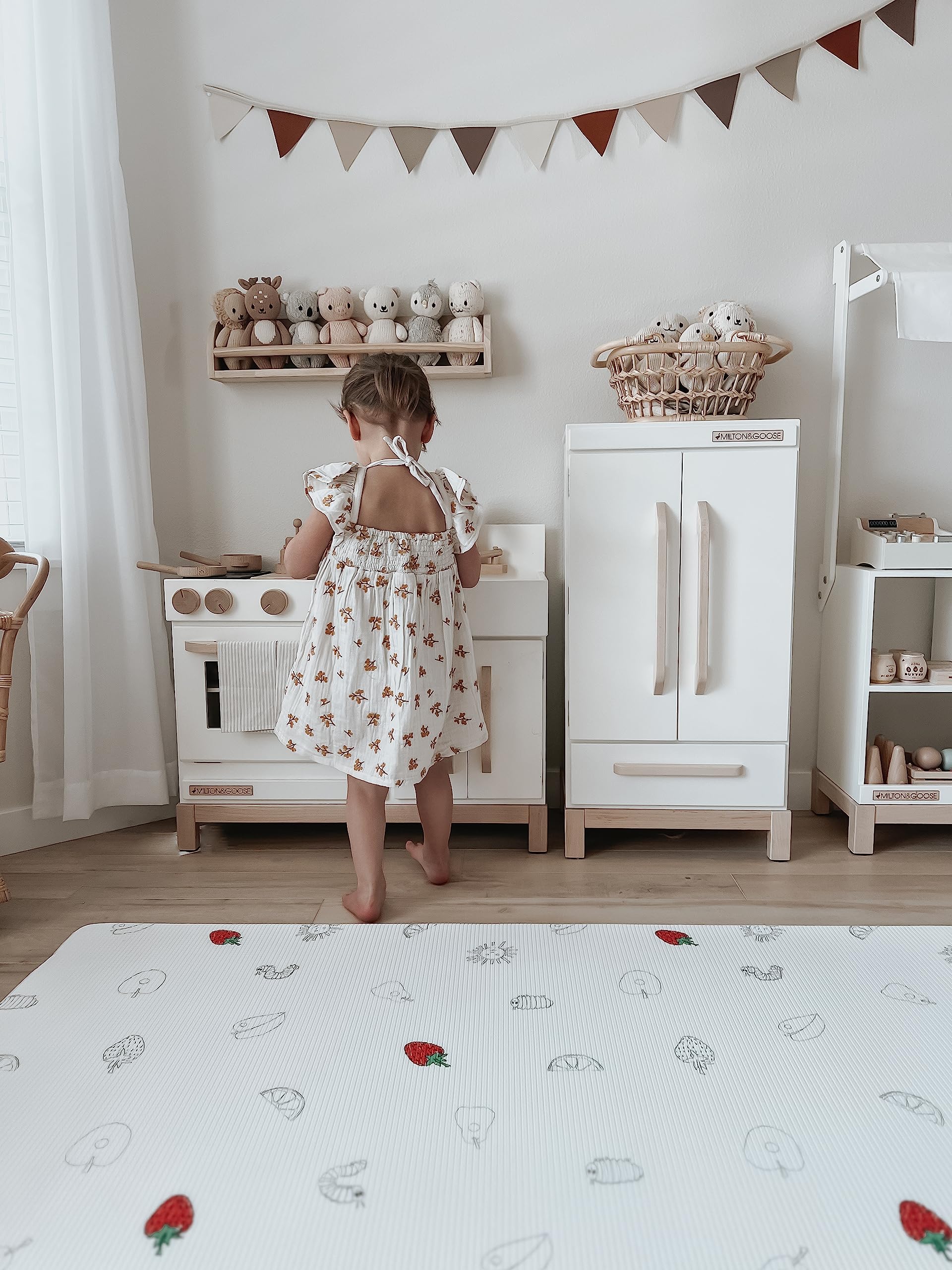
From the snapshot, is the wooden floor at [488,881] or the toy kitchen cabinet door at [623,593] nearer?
the wooden floor at [488,881]

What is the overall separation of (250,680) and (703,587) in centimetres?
110

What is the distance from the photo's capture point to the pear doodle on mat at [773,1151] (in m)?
1.03

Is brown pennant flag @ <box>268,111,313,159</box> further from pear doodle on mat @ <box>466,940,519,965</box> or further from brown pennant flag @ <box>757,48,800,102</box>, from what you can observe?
pear doodle on mat @ <box>466,940,519,965</box>

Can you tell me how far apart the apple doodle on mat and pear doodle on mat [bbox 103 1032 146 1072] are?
307 millimetres

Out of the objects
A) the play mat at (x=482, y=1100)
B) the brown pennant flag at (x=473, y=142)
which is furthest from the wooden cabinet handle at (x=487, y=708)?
the brown pennant flag at (x=473, y=142)

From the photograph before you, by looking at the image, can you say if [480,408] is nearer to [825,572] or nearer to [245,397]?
[245,397]

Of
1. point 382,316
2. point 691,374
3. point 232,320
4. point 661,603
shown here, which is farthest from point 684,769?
point 232,320

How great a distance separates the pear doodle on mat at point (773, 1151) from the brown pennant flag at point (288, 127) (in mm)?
2448

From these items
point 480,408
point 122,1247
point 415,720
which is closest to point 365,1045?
point 122,1247

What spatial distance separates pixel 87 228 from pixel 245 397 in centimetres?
54

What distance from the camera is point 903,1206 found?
960mm

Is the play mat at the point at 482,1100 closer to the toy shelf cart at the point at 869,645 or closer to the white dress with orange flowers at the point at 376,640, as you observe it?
the white dress with orange flowers at the point at 376,640

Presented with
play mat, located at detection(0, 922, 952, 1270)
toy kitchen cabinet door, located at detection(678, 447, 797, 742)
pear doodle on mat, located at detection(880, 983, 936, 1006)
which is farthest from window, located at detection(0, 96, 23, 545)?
pear doodle on mat, located at detection(880, 983, 936, 1006)

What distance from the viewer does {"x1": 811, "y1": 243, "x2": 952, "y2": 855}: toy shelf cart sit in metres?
2.07
